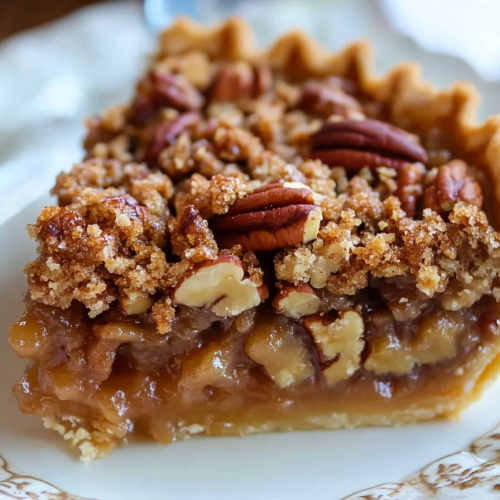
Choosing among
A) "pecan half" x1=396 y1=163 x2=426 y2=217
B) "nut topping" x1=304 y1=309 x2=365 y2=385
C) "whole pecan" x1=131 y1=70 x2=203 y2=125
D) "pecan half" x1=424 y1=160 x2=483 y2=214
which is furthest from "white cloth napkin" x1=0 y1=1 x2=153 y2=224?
"pecan half" x1=424 y1=160 x2=483 y2=214

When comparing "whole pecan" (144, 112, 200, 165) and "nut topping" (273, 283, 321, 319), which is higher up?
"whole pecan" (144, 112, 200, 165)

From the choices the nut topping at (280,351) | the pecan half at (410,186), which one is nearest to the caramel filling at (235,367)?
the nut topping at (280,351)

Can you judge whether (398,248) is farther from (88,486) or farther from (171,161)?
(88,486)

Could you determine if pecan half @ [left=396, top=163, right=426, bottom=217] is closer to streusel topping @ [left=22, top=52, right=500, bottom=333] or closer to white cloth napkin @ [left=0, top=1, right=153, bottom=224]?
streusel topping @ [left=22, top=52, right=500, bottom=333]

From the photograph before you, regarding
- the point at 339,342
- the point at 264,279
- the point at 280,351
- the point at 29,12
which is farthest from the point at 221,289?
the point at 29,12

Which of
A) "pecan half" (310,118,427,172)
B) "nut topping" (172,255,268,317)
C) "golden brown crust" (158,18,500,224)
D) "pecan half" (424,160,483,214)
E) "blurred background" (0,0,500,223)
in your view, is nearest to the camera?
"nut topping" (172,255,268,317)

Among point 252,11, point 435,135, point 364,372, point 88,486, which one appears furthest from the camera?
point 252,11

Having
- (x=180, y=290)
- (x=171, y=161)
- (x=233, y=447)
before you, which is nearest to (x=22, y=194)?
(x=171, y=161)
